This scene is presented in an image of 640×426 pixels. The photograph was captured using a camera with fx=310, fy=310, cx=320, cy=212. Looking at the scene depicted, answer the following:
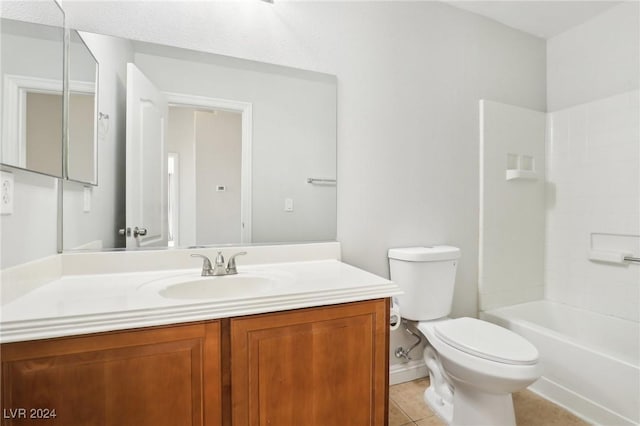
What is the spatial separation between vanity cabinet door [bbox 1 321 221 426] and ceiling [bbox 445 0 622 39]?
92.0 inches

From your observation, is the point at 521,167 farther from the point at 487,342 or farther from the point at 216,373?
the point at 216,373

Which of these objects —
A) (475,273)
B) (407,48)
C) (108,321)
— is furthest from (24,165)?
(475,273)

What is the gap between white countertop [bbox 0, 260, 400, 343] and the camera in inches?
29.8

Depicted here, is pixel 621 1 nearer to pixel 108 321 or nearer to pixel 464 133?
pixel 464 133

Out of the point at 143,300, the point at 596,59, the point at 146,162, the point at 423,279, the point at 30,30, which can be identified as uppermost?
the point at 596,59

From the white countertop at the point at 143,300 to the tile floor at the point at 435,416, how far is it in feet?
2.95

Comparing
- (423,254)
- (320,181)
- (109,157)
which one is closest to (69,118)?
(109,157)

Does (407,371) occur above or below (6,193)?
below

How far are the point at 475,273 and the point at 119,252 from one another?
2063 mm

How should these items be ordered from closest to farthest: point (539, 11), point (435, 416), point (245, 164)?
point (245, 164), point (435, 416), point (539, 11)

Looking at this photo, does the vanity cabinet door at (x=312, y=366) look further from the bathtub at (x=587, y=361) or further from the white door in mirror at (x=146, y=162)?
the bathtub at (x=587, y=361)

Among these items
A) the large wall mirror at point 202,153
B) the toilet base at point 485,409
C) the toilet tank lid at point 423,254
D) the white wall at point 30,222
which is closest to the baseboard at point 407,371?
the toilet base at point 485,409

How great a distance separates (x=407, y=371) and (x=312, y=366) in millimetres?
1132

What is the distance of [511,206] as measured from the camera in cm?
220
